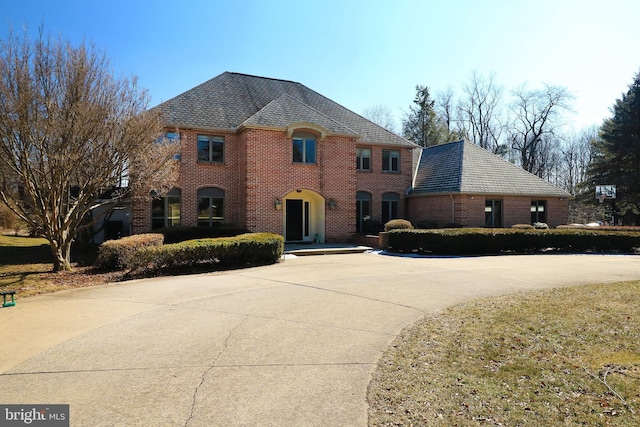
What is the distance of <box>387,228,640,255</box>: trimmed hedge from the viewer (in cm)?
1694

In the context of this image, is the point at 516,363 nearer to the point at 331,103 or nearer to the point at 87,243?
the point at 87,243

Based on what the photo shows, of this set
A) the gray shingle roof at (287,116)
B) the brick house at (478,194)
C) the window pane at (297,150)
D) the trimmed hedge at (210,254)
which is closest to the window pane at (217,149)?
the gray shingle roof at (287,116)

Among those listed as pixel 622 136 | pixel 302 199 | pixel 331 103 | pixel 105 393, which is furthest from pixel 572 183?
pixel 105 393

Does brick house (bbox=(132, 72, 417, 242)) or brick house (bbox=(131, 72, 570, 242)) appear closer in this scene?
brick house (bbox=(132, 72, 417, 242))

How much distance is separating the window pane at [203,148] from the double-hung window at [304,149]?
4.15m

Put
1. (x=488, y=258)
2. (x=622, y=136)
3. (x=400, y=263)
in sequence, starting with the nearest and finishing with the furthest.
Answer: (x=400, y=263) < (x=488, y=258) < (x=622, y=136)

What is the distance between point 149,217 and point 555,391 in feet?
56.5

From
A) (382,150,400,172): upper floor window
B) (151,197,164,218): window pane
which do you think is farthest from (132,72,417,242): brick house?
(382,150,400,172): upper floor window

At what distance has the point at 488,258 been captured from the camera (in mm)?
15859

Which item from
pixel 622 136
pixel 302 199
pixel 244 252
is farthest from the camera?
pixel 622 136

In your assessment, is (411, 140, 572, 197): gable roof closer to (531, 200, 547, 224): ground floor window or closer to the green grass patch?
(531, 200, 547, 224): ground floor window

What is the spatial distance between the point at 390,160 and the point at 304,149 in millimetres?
6297

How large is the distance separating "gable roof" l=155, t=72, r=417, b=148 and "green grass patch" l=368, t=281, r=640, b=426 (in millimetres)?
14212

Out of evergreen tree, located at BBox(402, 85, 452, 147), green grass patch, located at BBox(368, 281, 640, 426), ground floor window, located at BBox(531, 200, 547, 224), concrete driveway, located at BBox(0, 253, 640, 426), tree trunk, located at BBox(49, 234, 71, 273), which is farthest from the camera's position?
evergreen tree, located at BBox(402, 85, 452, 147)
